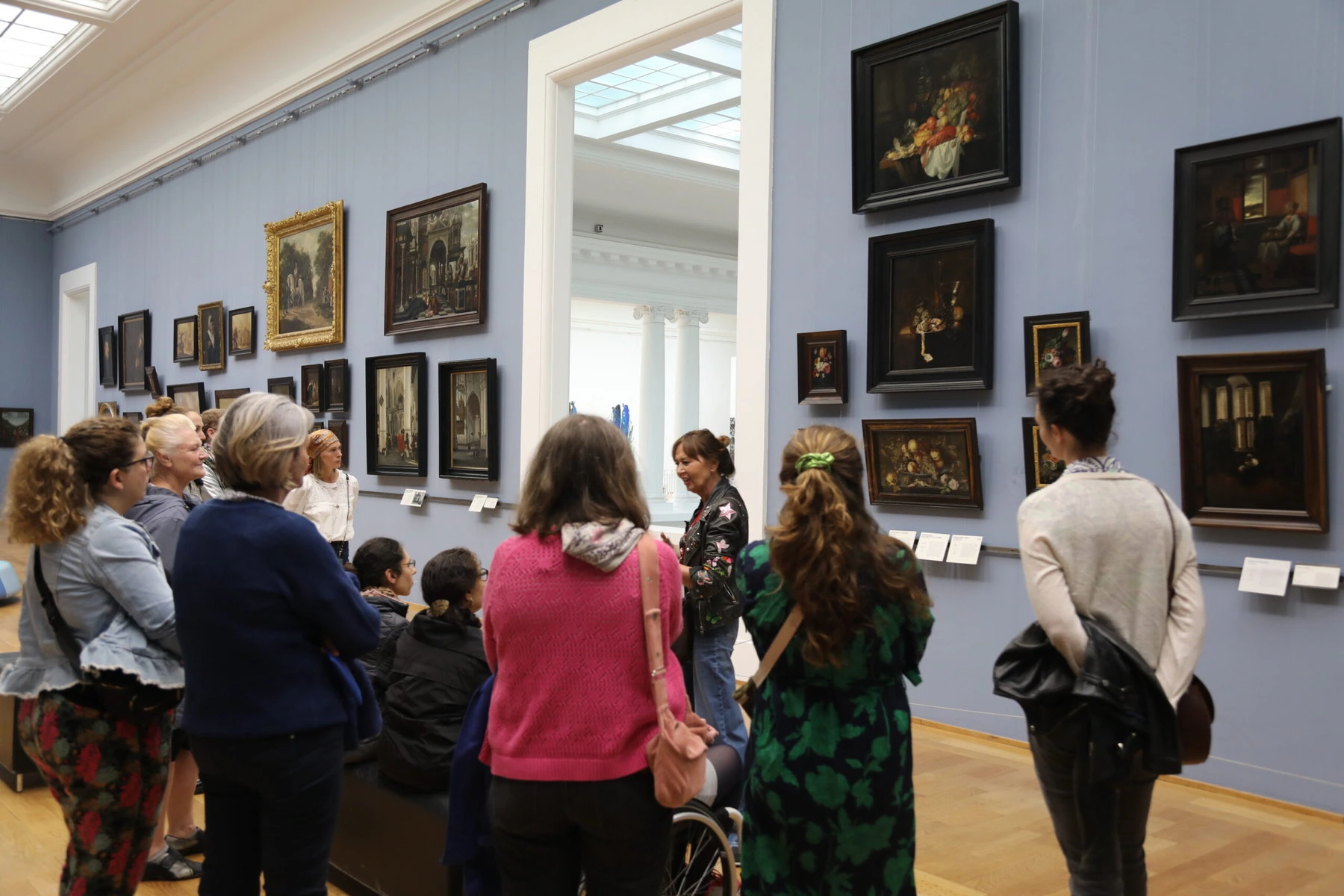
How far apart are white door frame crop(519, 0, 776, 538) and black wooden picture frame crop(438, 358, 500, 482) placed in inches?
20.0

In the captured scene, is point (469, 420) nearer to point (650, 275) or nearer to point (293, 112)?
point (293, 112)

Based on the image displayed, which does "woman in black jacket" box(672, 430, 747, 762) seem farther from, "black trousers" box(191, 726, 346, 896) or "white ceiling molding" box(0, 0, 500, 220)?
"white ceiling molding" box(0, 0, 500, 220)

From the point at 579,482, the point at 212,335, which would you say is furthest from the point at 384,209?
the point at 579,482

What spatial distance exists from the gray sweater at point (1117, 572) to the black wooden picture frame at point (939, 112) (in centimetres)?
464

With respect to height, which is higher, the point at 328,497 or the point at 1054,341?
the point at 1054,341

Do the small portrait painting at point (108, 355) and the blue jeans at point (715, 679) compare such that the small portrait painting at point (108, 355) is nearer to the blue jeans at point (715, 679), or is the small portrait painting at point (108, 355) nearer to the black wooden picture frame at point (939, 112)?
the black wooden picture frame at point (939, 112)

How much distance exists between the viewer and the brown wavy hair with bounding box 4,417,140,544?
148 inches

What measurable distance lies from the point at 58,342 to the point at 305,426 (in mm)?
25858

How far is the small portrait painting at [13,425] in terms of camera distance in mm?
25391

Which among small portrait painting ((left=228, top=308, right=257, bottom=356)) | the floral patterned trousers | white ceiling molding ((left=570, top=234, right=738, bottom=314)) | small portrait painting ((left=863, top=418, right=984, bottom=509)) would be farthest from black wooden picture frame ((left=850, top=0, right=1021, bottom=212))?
white ceiling molding ((left=570, top=234, right=738, bottom=314))

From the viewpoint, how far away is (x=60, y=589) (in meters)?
3.82

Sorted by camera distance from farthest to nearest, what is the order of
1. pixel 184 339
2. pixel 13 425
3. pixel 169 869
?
pixel 13 425 → pixel 184 339 → pixel 169 869

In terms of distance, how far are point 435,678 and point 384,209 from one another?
10787mm

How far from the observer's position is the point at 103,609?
152 inches
